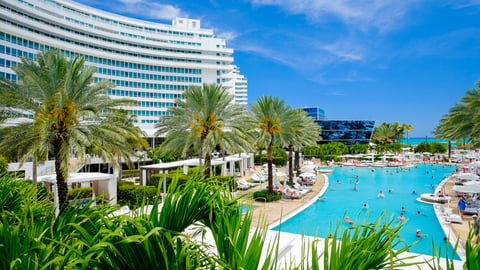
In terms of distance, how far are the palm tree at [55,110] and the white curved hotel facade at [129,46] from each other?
37.1 metres

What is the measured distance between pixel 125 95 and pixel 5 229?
6145cm

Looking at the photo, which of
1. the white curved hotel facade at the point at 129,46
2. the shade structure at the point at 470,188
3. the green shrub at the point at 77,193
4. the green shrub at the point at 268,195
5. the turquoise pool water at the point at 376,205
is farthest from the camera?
the white curved hotel facade at the point at 129,46

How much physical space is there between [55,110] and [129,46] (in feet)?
179

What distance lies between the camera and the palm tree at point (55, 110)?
1192 cm

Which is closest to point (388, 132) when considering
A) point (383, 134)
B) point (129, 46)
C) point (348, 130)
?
point (383, 134)

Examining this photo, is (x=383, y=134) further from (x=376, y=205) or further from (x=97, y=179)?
(x=97, y=179)

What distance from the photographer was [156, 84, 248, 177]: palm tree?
19.4m

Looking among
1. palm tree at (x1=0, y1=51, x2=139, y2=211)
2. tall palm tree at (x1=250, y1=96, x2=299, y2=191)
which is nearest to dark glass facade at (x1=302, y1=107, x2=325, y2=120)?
tall palm tree at (x1=250, y1=96, x2=299, y2=191)

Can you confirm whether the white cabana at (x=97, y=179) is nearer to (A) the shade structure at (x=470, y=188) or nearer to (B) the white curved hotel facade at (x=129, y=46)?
(A) the shade structure at (x=470, y=188)

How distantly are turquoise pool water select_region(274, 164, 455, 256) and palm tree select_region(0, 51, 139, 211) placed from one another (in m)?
9.52

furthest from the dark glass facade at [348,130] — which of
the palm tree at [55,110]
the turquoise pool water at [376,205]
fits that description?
the palm tree at [55,110]

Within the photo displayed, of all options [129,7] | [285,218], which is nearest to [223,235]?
[285,218]

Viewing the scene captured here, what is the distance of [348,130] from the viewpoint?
265 ft

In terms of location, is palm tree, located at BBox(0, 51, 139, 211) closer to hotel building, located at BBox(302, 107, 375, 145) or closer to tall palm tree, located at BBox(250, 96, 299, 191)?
tall palm tree, located at BBox(250, 96, 299, 191)
